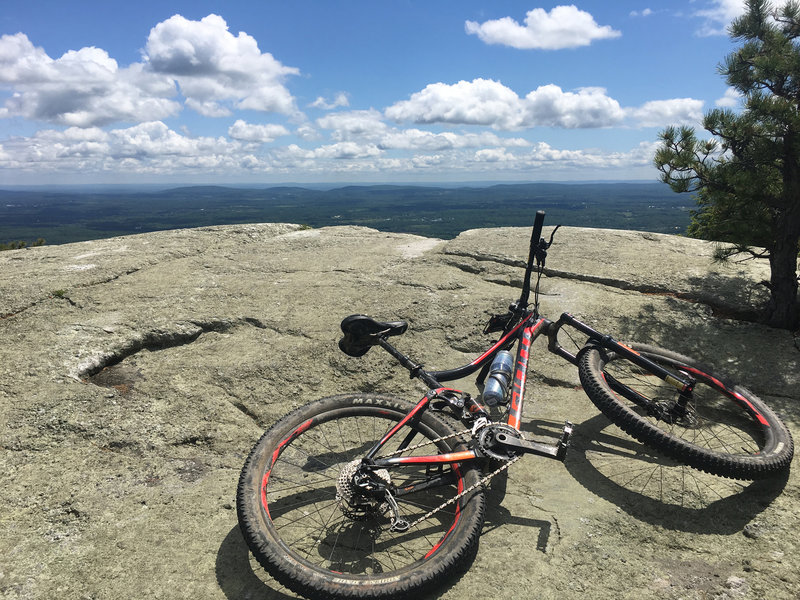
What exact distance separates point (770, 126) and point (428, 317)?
4828mm

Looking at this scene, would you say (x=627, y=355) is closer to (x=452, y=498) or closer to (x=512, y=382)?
(x=512, y=382)

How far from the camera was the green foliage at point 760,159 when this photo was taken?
5449mm

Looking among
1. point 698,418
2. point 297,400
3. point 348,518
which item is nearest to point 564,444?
point 348,518

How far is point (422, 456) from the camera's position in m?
3.20

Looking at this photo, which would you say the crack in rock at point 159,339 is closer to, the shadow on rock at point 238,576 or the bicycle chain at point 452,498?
the shadow on rock at point 238,576

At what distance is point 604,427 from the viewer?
4641mm

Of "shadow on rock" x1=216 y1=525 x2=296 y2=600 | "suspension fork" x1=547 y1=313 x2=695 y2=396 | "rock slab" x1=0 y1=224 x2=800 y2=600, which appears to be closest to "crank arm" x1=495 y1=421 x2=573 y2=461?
"rock slab" x1=0 y1=224 x2=800 y2=600

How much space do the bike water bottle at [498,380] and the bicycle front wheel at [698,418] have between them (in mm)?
877

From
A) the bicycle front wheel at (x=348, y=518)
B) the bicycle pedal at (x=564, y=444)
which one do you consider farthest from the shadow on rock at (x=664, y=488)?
the bicycle front wheel at (x=348, y=518)

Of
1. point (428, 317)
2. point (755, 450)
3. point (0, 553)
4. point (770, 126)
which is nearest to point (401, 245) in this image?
point (428, 317)

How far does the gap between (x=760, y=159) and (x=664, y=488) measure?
15.2 ft

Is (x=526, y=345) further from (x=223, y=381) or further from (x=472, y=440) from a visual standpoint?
(x=223, y=381)

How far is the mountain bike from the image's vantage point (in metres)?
2.82

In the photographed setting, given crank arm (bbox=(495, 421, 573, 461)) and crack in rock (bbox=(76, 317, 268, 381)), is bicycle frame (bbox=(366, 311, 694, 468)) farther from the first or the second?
crack in rock (bbox=(76, 317, 268, 381))
